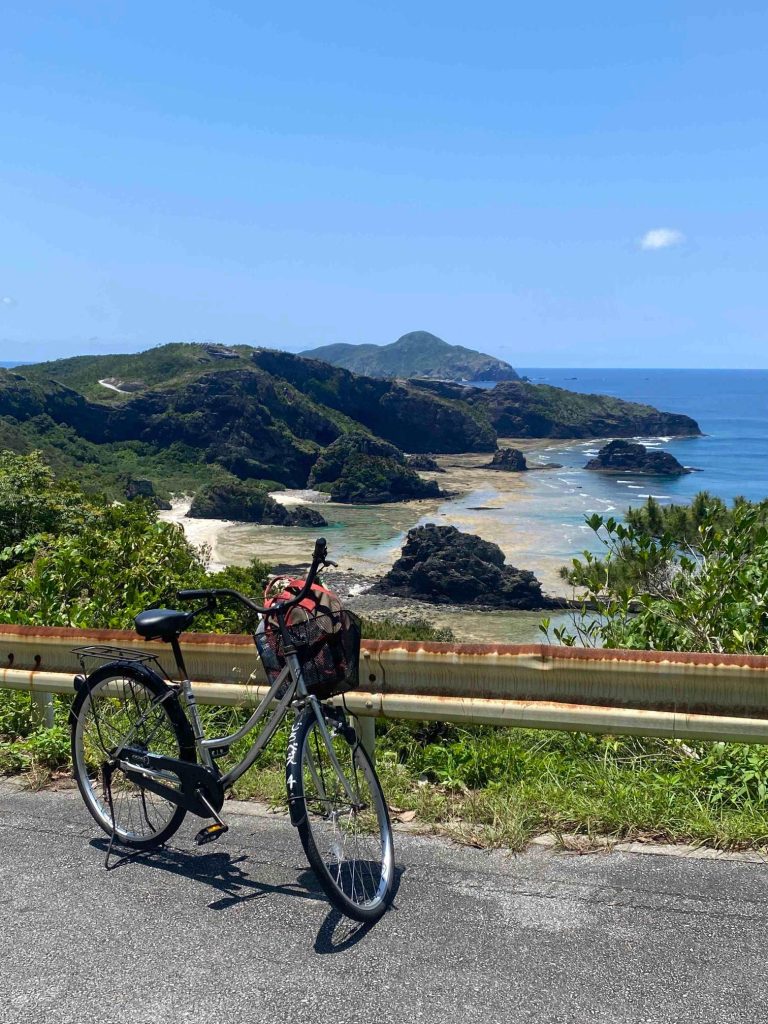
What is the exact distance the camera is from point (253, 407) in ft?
492

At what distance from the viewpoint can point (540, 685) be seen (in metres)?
4.32

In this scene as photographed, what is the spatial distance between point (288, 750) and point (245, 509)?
107501mm

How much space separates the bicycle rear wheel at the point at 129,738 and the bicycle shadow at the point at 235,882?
0.09 m

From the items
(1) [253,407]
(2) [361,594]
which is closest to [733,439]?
(1) [253,407]

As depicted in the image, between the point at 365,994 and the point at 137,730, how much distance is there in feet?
5.62

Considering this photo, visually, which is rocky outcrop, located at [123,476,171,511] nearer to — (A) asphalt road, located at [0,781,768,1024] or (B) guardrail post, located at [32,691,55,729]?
(B) guardrail post, located at [32,691,55,729]

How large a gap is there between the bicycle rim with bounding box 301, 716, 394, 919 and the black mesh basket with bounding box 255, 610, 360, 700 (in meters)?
0.16

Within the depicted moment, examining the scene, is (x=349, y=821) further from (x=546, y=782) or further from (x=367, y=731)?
(x=546, y=782)

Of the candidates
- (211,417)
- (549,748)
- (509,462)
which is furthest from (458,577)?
(211,417)

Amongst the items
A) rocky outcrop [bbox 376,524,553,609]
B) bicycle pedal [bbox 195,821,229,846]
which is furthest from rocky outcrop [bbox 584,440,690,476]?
bicycle pedal [bbox 195,821,229,846]

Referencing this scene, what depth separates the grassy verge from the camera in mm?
4160

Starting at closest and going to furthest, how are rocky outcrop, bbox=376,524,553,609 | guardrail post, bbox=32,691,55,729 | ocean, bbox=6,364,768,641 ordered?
guardrail post, bbox=32,691,55,729
rocky outcrop, bbox=376,524,553,609
ocean, bbox=6,364,768,641

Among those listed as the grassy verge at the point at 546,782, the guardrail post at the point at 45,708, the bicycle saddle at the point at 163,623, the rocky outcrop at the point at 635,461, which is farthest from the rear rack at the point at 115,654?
the rocky outcrop at the point at 635,461

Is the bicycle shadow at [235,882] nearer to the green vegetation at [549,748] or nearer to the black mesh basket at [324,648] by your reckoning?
the green vegetation at [549,748]
